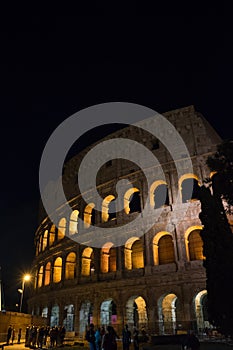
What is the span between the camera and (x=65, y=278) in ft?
84.0

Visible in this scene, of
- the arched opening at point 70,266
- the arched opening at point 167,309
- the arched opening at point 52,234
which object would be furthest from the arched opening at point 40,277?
the arched opening at point 167,309

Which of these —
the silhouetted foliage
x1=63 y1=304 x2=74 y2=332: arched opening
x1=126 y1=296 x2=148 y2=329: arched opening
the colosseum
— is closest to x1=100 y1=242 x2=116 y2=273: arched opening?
the colosseum

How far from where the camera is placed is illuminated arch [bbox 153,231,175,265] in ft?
69.0

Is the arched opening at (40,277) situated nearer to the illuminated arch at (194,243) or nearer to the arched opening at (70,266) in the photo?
the arched opening at (70,266)

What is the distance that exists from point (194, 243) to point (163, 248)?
2160 mm

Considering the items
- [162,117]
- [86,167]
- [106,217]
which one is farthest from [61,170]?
[162,117]

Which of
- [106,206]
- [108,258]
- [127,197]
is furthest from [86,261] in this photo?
[127,197]

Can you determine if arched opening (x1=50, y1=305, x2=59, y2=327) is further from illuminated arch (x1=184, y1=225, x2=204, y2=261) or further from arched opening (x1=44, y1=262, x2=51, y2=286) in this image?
illuminated arch (x1=184, y1=225, x2=204, y2=261)

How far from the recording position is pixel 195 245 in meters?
20.5

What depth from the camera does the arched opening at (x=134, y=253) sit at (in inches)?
870

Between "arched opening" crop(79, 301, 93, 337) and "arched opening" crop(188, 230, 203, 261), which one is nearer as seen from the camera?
"arched opening" crop(188, 230, 203, 261)

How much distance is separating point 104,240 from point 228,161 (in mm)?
11715

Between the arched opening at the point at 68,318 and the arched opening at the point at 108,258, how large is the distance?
14.9 ft

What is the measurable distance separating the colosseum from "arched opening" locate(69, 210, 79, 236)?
0.09 meters
